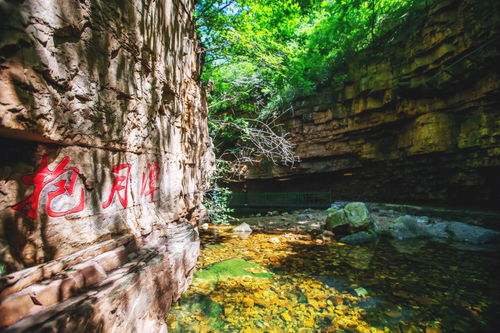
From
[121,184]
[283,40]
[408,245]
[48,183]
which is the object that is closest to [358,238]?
[408,245]

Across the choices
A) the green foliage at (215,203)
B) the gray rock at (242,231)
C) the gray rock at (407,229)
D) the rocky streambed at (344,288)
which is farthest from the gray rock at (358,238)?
the green foliage at (215,203)

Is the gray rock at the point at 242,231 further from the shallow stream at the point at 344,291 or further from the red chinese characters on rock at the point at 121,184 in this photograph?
the red chinese characters on rock at the point at 121,184

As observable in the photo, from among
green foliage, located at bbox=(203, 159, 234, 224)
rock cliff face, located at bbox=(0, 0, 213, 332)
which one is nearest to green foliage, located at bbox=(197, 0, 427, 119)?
green foliage, located at bbox=(203, 159, 234, 224)

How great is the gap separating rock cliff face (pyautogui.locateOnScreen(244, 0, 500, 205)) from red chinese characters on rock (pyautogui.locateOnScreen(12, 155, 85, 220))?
8795 millimetres

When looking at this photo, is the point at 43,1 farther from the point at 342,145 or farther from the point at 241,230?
the point at 342,145

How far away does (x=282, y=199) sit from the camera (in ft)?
41.3

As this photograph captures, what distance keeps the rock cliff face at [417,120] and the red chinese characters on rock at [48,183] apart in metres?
8.80

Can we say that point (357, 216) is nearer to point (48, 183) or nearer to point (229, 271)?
point (229, 271)

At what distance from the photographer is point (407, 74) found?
789 cm

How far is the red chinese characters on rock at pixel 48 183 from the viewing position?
1.30 metres

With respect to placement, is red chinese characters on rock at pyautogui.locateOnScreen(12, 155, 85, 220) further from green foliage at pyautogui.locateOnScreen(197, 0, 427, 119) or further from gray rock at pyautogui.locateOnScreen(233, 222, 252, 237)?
gray rock at pyautogui.locateOnScreen(233, 222, 252, 237)

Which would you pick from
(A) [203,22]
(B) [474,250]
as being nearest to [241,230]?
(B) [474,250]

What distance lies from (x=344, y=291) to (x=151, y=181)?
3.13m

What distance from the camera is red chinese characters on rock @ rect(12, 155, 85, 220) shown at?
1.30 meters
